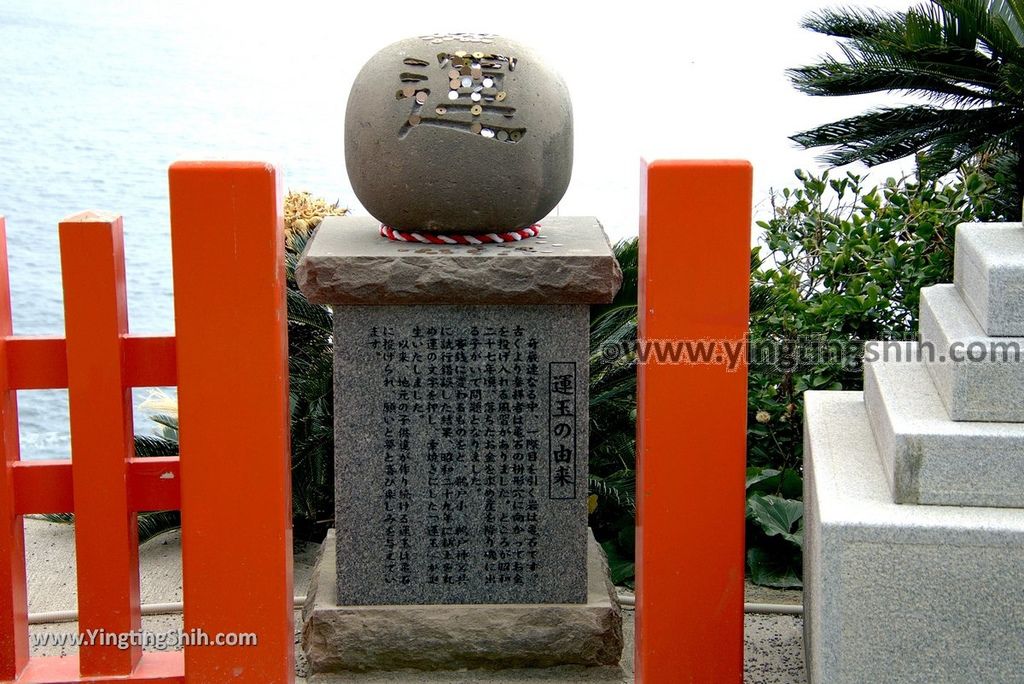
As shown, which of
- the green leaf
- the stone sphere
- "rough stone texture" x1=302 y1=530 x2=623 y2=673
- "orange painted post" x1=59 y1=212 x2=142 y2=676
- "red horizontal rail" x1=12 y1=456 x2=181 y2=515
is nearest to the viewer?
"orange painted post" x1=59 y1=212 x2=142 y2=676

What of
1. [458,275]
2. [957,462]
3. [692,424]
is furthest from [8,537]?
[957,462]

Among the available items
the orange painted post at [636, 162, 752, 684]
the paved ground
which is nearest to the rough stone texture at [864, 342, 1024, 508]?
the orange painted post at [636, 162, 752, 684]

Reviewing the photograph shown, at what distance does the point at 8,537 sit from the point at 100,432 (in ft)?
1.31

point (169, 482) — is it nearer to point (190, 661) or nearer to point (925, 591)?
point (190, 661)

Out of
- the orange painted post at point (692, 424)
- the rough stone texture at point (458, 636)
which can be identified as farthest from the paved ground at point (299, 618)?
the orange painted post at point (692, 424)

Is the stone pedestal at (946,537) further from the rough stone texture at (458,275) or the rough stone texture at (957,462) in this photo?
the rough stone texture at (458,275)

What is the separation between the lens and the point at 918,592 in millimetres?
2936

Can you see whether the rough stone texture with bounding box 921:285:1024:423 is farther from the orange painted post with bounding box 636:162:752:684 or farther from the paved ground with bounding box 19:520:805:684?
the paved ground with bounding box 19:520:805:684

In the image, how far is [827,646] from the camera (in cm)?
298

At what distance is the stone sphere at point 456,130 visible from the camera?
360 cm

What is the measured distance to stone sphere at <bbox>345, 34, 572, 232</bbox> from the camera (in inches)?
142

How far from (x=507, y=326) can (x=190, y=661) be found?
4.42 feet

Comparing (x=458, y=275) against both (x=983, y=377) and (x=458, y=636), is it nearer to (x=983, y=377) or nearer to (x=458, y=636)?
(x=458, y=636)
